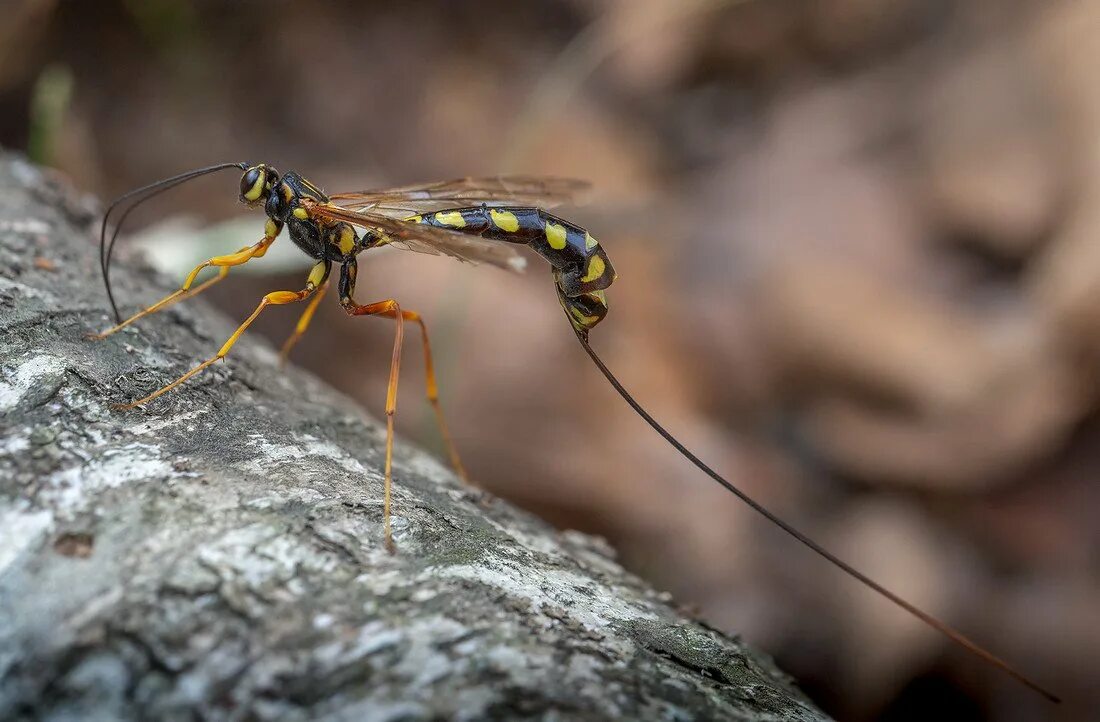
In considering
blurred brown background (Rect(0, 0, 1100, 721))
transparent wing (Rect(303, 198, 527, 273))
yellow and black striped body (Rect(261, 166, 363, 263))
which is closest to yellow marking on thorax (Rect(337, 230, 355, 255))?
yellow and black striped body (Rect(261, 166, 363, 263))

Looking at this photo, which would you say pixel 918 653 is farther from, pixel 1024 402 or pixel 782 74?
pixel 782 74

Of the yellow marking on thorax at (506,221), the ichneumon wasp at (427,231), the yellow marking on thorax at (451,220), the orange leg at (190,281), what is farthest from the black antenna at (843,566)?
the orange leg at (190,281)

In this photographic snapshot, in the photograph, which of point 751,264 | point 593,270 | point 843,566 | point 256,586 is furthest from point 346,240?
point 751,264

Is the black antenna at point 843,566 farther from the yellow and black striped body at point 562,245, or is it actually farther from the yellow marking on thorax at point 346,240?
the yellow marking on thorax at point 346,240

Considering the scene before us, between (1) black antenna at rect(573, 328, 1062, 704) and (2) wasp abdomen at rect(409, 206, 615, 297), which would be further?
(2) wasp abdomen at rect(409, 206, 615, 297)

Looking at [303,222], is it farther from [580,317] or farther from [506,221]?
[580,317]

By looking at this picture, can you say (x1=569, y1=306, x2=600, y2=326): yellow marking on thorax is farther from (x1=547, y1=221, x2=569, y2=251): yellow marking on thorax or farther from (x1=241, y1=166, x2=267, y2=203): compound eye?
(x1=241, y1=166, x2=267, y2=203): compound eye
